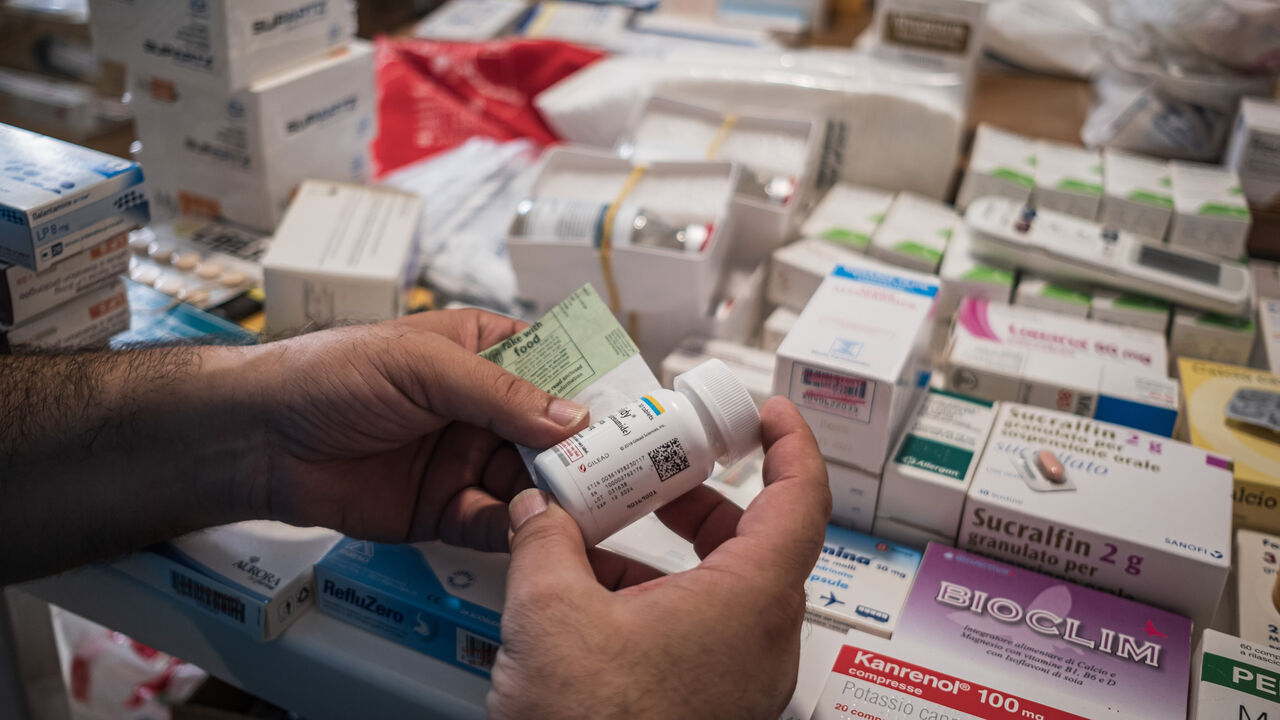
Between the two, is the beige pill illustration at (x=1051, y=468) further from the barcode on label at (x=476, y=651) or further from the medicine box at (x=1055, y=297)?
the barcode on label at (x=476, y=651)

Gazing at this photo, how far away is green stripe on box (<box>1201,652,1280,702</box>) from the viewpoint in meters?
0.86

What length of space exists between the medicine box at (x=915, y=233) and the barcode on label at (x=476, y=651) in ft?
2.93

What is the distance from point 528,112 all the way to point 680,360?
1.03 m

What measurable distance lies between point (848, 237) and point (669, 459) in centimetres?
80

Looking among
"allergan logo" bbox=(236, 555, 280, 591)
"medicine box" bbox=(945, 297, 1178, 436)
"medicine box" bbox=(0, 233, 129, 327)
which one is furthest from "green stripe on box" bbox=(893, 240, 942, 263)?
"medicine box" bbox=(0, 233, 129, 327)

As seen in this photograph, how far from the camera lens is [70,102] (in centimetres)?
247

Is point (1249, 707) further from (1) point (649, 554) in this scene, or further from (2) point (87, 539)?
(2) point (87, 539)

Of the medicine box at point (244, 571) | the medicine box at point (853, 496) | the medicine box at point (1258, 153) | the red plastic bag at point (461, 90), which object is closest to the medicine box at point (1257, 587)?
the medicine box at point (853, 496)

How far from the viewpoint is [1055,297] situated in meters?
1.39

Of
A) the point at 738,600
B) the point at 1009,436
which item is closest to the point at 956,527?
the point at 1009,436

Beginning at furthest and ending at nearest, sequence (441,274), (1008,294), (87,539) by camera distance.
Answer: (441,274), (1008,294), (87,539)

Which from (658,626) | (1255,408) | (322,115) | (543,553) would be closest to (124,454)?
(543,553)

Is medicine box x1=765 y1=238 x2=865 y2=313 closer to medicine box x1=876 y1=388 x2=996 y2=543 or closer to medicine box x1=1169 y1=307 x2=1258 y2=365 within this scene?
medicine box x1=876 y1=388 x2=996 y2=543

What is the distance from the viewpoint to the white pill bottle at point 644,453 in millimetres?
775
